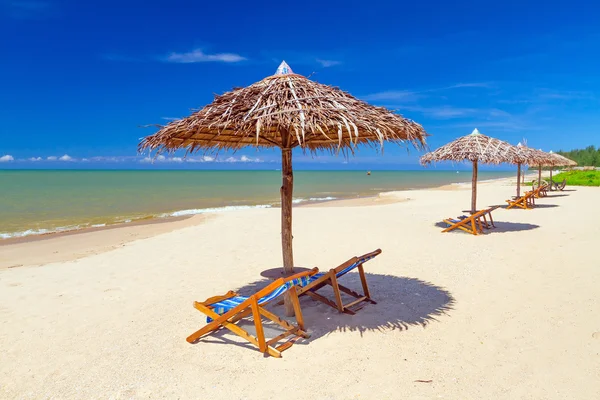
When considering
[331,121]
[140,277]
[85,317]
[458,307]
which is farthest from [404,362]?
[140,277]

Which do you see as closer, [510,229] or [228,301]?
[228,301]

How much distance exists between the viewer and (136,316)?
4.42 metres

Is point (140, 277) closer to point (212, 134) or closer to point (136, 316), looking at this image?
point (136, 316)

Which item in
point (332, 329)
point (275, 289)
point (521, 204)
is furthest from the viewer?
point (521, 204)

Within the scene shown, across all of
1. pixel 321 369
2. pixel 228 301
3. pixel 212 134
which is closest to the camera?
pixel 321 369

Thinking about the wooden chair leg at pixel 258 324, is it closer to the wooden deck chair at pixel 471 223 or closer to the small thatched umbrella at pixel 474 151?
the wooden deck chair at pixel 471 223

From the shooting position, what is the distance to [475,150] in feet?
31.2

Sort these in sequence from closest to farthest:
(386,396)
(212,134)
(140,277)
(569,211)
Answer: (386,396) < (212,134) < (140,277) < (569,211)

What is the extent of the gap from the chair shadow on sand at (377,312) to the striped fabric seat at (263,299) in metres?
0.26

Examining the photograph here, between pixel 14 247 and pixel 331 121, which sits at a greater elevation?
pixel 331 121

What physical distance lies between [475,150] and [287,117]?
24.7 ft

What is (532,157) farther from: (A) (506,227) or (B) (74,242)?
(B) (74,242)

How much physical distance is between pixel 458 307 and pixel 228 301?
251 centimetres

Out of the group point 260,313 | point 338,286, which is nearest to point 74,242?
point 260,313
